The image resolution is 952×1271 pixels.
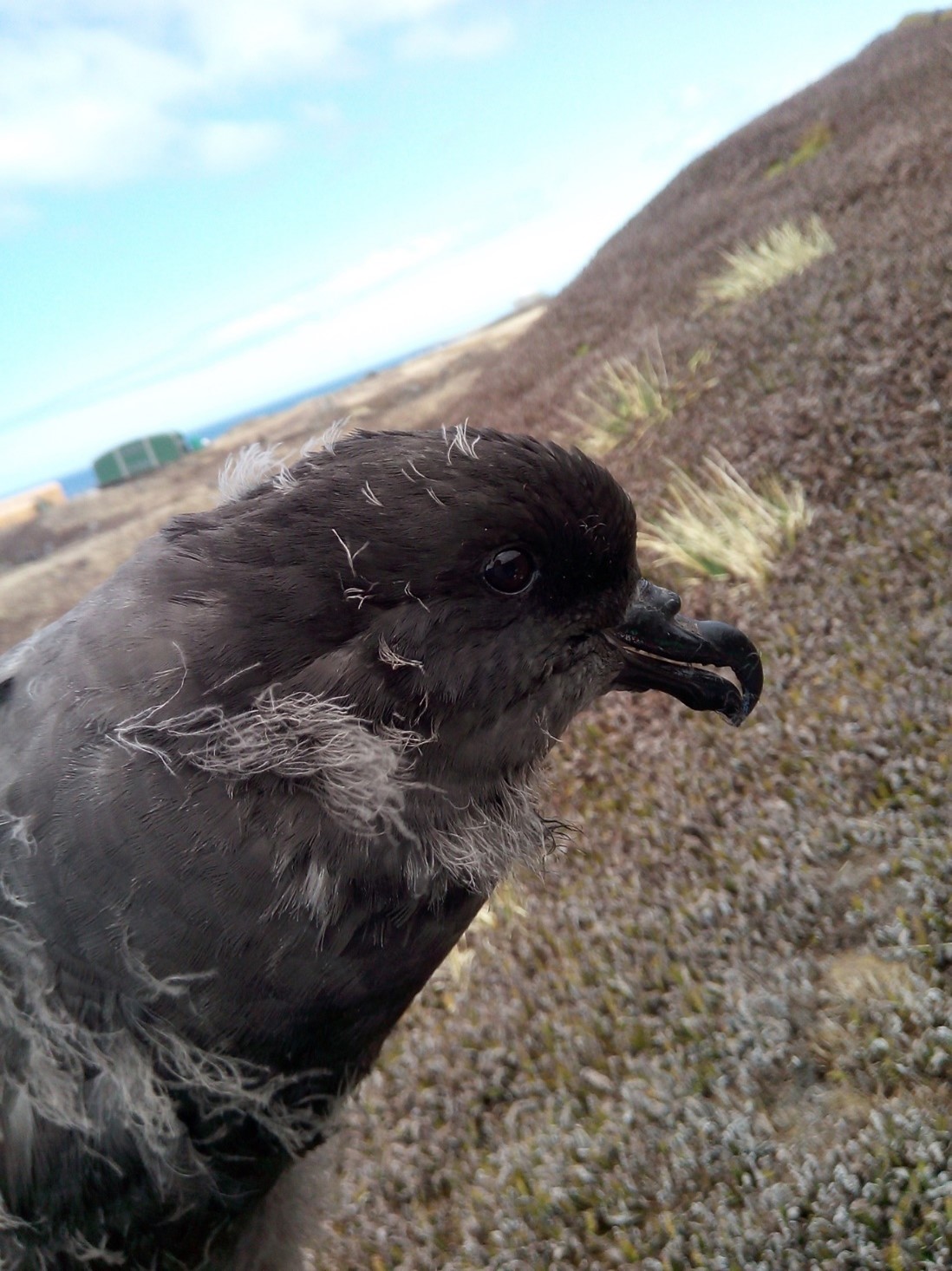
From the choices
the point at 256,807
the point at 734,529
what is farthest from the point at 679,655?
the point at 734,529

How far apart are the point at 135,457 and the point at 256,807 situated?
33322 mm

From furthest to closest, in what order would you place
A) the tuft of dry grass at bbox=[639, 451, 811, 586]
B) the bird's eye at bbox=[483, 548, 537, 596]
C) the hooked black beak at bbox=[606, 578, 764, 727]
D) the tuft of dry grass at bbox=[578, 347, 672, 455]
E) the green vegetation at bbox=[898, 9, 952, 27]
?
the green vegetation at bbox=[898, 9, 952, 27] → the tuft of dry grass at bbox=[578, 347, 672, 455] → the tuft of dry grass at bbox=[639, 451, 811, 586] → the hooked black beak at bbox=[606, 578, 764, 727] → the bird's eye at bbox=[483, 548, 537, 596]

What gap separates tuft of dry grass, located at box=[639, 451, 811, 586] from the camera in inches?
209

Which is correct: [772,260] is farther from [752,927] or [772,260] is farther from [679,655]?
[679,655]

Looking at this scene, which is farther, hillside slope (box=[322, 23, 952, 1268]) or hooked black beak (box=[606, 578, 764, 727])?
hillside slope (box=[322, 23, 952, 1268])

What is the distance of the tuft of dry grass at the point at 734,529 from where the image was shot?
531cm

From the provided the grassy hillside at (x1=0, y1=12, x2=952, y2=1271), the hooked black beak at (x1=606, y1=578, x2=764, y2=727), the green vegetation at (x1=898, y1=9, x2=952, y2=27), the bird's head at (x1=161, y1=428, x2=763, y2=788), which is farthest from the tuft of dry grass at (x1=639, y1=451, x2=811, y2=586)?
the green vegetation at (x1=898, y1=9, x2=952, y2=27)

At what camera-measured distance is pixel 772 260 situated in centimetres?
928

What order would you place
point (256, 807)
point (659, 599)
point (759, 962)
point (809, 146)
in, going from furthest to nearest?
1. point (809, 146)
2. point (759, 962)
3. point (659, 599)
4. point (256, 807)

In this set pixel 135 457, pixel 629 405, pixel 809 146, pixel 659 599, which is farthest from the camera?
pixel 135 457

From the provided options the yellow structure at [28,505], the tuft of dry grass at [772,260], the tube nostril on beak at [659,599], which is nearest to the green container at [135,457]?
the yellow structure at [28,505]

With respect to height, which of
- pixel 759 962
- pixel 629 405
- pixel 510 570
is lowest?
pixel 759 962

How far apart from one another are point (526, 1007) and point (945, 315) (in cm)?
504

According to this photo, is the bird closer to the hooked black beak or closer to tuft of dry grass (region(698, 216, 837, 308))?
the hooked black beak
